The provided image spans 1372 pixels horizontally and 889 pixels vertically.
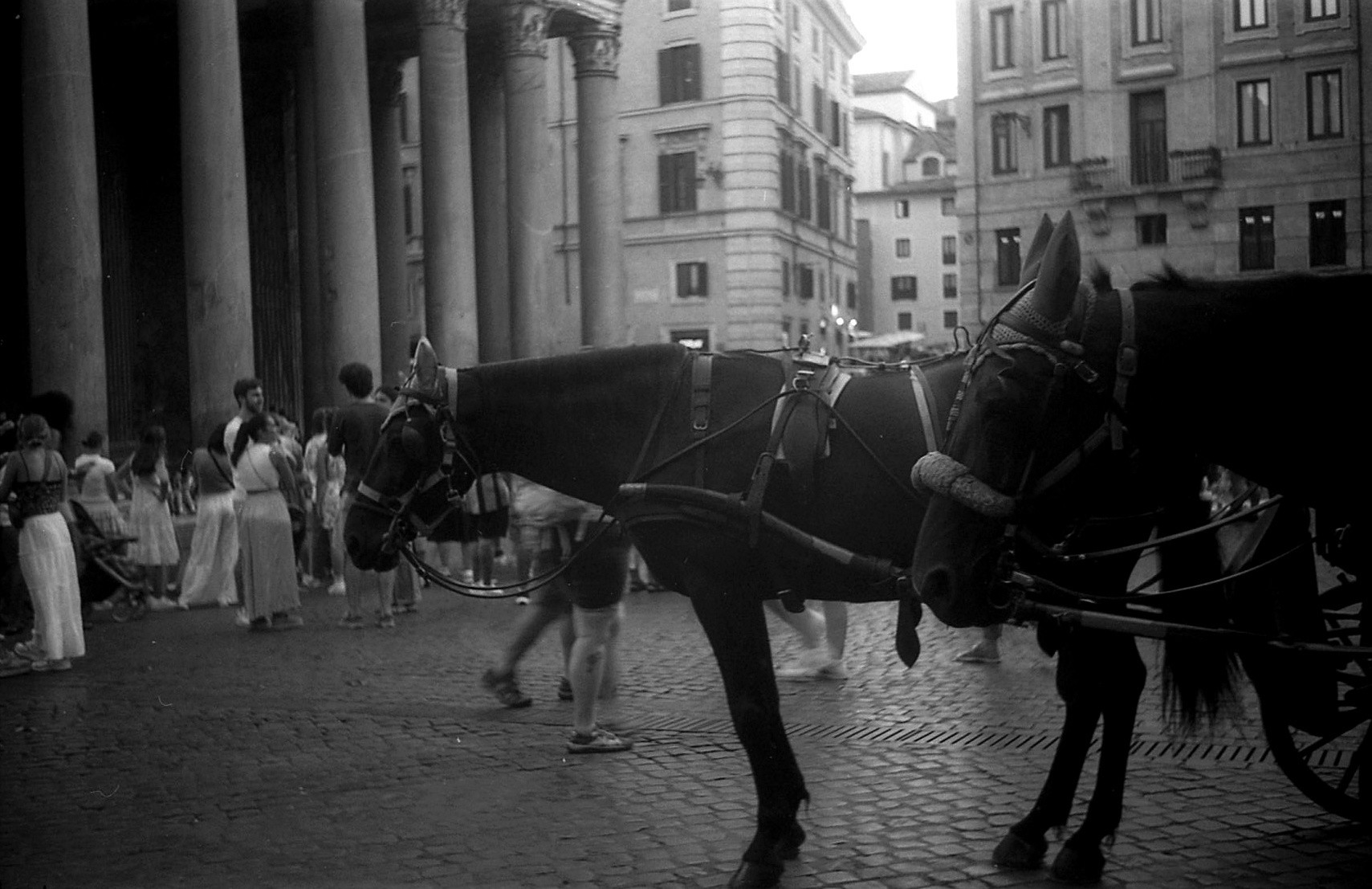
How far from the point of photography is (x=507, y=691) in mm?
9031

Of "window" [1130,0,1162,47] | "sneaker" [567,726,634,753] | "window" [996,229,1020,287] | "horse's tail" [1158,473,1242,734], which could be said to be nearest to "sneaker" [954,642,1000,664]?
"sneaker" [567,726,634,753]

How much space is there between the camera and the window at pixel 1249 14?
20.9 m

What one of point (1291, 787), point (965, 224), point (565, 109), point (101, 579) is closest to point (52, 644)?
point (101, 579)

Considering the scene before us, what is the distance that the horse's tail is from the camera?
5059 mm

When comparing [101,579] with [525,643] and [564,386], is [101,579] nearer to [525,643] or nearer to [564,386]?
[525,643]

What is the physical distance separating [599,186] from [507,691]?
2167 cm

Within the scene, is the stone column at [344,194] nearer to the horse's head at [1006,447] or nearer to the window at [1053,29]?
the window at [1053,29]

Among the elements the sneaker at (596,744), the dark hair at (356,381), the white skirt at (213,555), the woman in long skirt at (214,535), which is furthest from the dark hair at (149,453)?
the sneaker at (596,744)

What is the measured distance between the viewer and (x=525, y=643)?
349 inches

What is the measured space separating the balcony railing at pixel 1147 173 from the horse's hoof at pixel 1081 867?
843 inches

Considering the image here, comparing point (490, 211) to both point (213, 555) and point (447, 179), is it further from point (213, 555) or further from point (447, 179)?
point (213, 555)

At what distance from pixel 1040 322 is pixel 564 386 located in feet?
6.46

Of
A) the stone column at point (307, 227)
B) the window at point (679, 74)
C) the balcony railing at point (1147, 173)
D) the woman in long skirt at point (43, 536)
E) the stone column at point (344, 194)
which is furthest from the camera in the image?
the window at point (679, 74)

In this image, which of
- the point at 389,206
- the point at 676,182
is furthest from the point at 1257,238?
the point at 676,182
